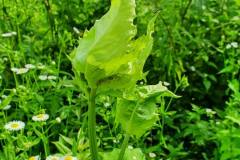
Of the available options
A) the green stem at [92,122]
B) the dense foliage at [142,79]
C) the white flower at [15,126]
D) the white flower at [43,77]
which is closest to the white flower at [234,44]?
the dense foliage at [142,79]

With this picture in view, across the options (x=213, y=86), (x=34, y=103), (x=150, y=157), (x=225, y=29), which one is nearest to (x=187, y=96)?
(x=213, y=86)

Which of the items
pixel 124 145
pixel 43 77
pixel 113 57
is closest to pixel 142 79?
pixel 43 77

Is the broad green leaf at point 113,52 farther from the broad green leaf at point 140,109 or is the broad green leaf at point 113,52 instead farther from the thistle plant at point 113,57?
the broad green leaf at point 140,109

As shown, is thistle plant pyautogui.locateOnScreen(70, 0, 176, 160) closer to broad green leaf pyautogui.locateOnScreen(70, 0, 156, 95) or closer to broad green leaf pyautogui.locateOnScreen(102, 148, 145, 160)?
broad green leaf pyautogui.locateOnScreen(70, 0, 156, 95)

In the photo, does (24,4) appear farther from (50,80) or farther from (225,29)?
(225,29)

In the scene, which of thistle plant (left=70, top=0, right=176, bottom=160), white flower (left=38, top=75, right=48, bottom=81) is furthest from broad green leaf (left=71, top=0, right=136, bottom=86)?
white flower (left=38, top=75, right=48, bottom=81)
